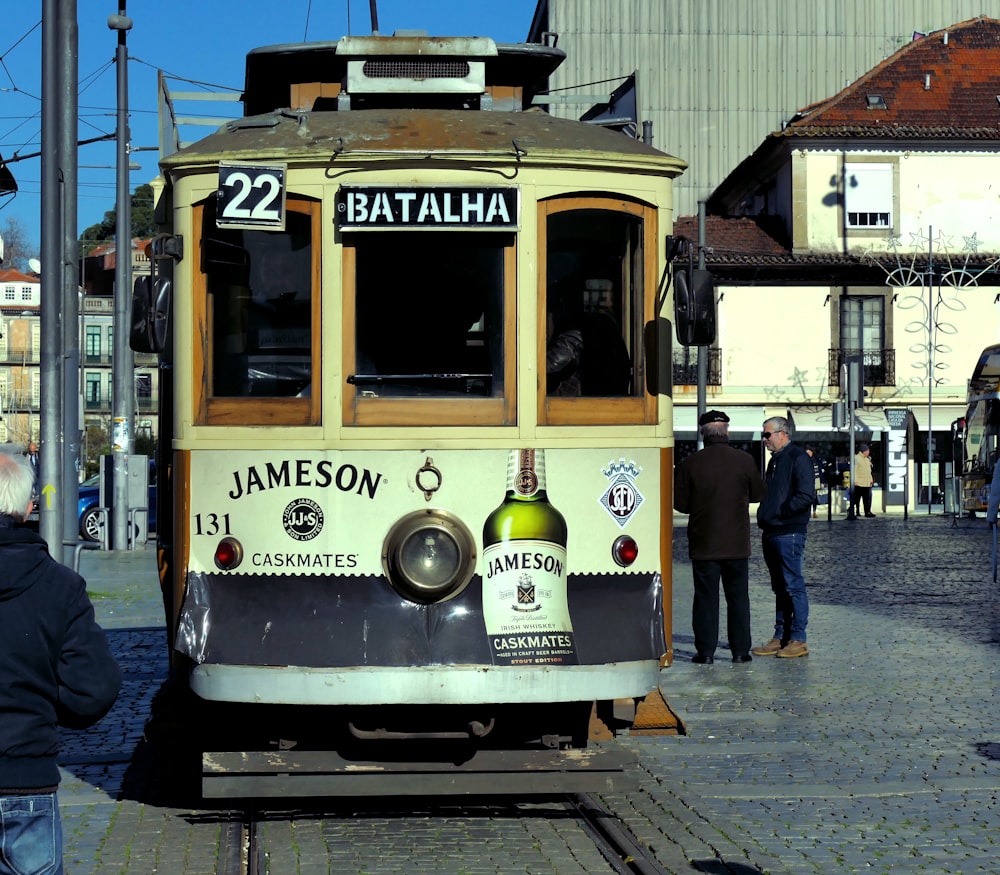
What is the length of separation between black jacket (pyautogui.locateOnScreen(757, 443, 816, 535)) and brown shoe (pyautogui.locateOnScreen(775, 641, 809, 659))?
2.81 ft

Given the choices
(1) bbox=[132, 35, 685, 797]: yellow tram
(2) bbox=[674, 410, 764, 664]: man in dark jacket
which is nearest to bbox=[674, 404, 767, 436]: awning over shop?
(2) bbox=[674, 410, 764, 664]: man in dark jacket

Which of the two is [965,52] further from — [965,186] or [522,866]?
[522,866]

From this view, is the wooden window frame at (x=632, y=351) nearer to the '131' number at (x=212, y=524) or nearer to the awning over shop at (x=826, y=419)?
the '131' number at (x=212, y=524)

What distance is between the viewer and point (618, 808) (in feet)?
25.3

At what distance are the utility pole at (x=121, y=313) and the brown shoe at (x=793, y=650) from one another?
1645 centimetres

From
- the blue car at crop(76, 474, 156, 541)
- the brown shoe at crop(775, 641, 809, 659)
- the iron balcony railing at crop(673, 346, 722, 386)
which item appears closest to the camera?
the brown shoe at crop(775, 641, 809, 659)

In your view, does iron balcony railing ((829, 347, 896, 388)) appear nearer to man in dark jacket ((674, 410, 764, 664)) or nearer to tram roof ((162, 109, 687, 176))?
man in dark jacket ((674, 410, 764, 664))

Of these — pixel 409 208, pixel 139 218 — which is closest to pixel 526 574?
pixel 409 208

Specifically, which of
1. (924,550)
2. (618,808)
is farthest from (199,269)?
(924,550)

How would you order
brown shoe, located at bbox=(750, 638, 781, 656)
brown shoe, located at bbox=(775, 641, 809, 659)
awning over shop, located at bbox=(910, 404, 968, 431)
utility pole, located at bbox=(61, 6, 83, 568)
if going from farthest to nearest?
awning over shop, located at bbox=(910, 404, 968, 431) → utility pole, located at bbox=(61, 6, 83, 568) → brown shoe, located at bbox=(750, 638, 781, 656) → brown shoe, located at bbox=(775, 641, 809, 659)

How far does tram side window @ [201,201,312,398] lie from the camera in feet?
24.0

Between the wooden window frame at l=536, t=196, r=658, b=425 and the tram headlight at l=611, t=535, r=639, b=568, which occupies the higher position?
the wooden window frame at l=536, t=196, r=658, b=425

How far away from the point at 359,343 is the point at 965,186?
43386 millimetres

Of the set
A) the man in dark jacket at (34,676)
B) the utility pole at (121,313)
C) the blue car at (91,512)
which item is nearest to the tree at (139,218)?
the blue car at (91,512)
